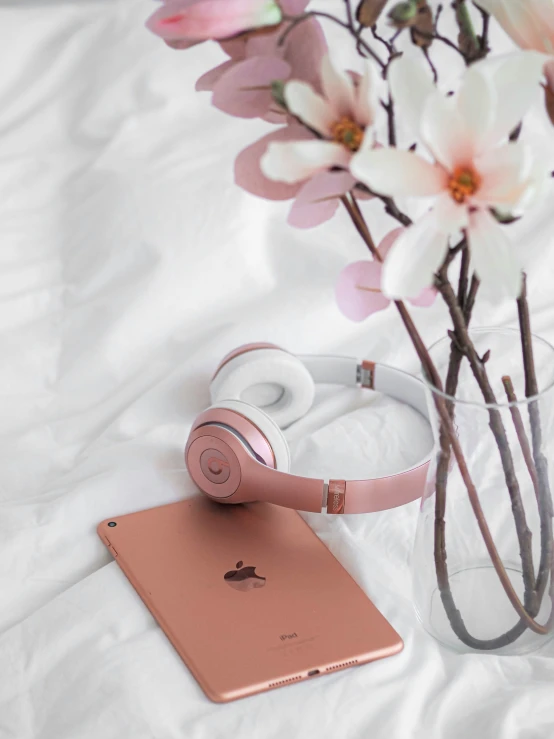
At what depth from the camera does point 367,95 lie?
1.28ft

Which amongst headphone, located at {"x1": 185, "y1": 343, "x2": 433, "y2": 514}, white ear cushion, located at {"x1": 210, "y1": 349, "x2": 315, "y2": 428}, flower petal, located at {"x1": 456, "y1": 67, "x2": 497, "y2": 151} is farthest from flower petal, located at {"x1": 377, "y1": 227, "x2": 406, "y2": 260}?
white ear cushion, located at {"x1": 210, "y1": 349, "x2": 315, "y2": 428}

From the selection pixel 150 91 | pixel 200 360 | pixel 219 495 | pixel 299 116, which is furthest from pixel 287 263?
pixel 299 116

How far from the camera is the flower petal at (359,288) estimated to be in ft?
1.59

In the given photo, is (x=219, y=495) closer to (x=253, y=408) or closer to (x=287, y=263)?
(x=253, y=408)

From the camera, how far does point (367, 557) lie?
75 cm

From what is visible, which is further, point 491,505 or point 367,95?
point 491,505

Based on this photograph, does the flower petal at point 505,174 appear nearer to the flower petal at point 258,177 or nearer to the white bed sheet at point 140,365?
the flower petal at point 258,177

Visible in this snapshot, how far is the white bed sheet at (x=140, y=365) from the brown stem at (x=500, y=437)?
87mm

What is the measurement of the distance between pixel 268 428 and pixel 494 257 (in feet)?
1.38

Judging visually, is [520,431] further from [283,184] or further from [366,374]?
[366,374]

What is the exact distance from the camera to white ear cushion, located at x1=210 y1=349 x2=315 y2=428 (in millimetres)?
887

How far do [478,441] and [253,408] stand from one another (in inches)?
10.4

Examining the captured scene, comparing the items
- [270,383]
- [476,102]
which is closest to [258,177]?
[476,102]

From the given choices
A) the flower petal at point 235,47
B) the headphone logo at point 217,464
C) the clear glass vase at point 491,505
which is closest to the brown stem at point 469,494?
the clear glass vase at point 491,505
